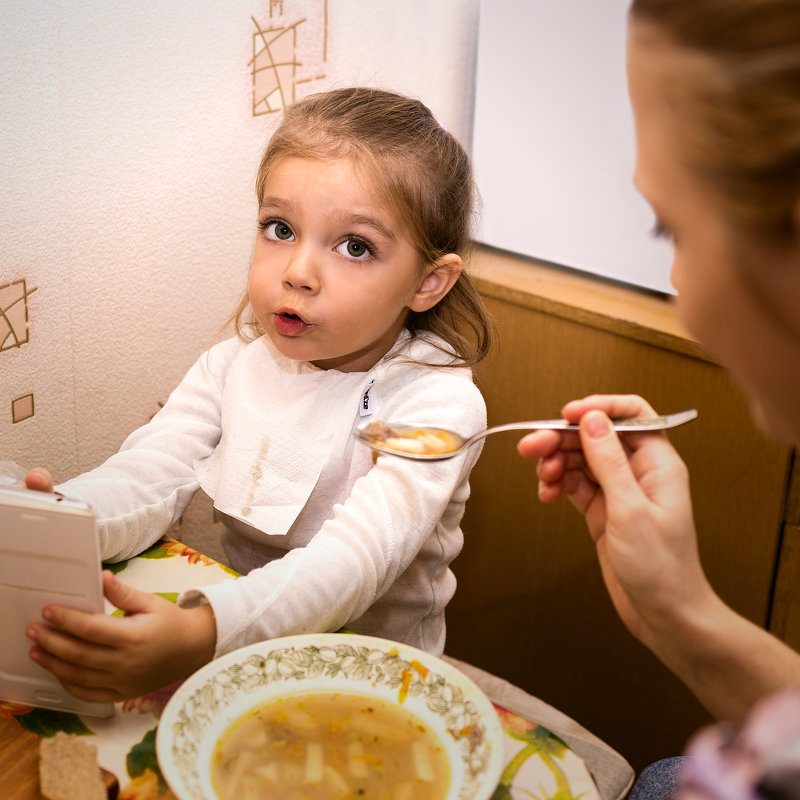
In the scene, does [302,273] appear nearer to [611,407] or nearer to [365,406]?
[365,406]

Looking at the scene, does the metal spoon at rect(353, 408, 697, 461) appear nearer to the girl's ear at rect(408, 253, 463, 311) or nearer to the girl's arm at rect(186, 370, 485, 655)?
the girl's arm at rect(186, 370, 485, 655)

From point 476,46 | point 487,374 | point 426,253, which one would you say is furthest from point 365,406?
point 476,46

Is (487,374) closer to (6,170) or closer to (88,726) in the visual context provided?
(6,170)

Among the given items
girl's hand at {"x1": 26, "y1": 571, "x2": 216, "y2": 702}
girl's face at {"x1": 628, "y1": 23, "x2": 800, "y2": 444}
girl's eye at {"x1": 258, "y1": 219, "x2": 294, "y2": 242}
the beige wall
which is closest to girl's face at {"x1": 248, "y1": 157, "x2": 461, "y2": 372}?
girl's eye at {"x1": 258, "y1": 219, "x2": 294, "y2": 242}

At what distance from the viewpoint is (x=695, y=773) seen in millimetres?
452

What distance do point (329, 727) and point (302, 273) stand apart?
533 millimetres

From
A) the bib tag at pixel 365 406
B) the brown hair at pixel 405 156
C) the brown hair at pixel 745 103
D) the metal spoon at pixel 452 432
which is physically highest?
the brown hair at pixel 745 103

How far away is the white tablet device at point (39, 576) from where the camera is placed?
0.72m

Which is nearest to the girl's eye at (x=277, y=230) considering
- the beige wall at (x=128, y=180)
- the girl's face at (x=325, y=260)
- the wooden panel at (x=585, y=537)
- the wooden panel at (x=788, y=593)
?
the girl's face at (x=325, y=260)

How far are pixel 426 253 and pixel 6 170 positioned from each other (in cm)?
54

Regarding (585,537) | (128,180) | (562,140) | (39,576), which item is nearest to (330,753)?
(39,576)

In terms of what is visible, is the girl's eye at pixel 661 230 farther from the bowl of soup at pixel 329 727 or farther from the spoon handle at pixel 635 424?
the bowl of soup at pixel 329 727

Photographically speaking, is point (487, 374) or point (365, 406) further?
point (487, 374)

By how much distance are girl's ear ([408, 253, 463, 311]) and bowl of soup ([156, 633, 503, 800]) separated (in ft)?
1.72
